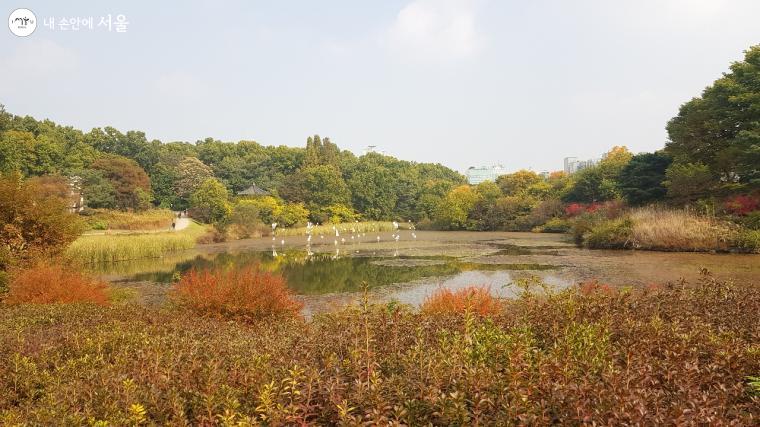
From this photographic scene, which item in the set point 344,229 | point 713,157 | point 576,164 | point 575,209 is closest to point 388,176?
point 344,229

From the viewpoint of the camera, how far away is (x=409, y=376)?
249cm

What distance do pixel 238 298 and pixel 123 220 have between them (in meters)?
29.0

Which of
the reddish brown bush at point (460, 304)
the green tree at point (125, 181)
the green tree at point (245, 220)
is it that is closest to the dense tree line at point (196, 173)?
the green tree at point (125, 181)

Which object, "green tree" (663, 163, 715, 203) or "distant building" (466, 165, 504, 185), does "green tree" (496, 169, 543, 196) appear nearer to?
"green tree" (663, 163, 715, 203)

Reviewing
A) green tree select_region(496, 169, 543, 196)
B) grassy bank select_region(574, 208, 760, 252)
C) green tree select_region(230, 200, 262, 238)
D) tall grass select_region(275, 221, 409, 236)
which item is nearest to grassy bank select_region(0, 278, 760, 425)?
grassy bank select_region(574, 208, 760, 252)

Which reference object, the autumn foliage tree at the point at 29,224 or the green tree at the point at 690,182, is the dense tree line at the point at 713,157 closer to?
the green tree at the point at 690,182

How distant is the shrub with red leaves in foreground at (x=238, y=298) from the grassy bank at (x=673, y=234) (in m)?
15.3

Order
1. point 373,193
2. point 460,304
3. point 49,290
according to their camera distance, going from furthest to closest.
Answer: point 373,193
point 49,290
point 460,304

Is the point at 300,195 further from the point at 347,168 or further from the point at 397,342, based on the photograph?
the point at 397,342

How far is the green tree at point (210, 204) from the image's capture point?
3706 cm

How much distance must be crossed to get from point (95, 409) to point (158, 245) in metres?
21.1

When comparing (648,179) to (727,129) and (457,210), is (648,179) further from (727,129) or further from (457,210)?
(457,210)

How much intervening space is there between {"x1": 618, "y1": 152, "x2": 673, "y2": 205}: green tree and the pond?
7083mm

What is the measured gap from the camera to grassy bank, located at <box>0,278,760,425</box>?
6.89ft
